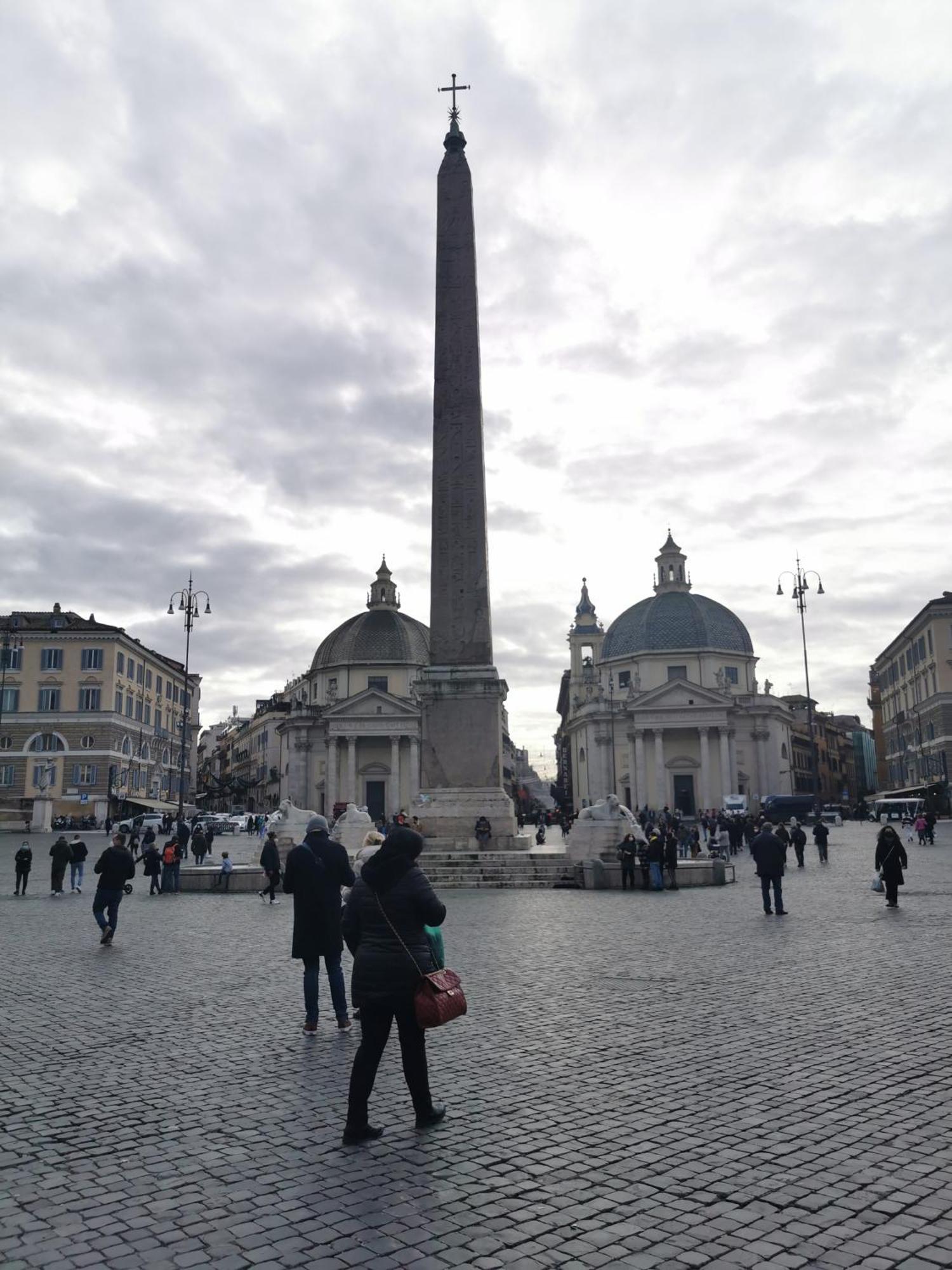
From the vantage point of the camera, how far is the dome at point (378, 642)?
73.2 m

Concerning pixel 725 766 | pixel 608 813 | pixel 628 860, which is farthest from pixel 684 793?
pixel 628 860

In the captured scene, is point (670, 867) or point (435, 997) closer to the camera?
point (435, 997)

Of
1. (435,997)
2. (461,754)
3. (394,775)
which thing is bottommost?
(435,997)

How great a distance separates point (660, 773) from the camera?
225 ft

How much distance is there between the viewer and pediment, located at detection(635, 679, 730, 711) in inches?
2665

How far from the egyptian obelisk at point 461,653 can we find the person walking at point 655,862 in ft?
11.7

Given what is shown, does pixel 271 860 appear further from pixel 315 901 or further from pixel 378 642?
pixel 378 642

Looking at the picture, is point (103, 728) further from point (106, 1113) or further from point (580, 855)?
point (106, 1113)

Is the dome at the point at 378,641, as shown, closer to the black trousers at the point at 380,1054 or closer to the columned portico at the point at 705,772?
the columned portico at the point at 705,772

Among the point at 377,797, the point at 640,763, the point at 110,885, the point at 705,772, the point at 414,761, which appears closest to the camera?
the point at 110,885

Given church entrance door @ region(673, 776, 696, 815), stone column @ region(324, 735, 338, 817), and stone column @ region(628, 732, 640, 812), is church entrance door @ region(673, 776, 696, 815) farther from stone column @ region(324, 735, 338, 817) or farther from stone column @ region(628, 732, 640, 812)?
stone column @ region(324, 735, 338, 817)

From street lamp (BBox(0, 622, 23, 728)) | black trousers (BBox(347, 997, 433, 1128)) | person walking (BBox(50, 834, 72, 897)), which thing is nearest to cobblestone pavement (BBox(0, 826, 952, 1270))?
black trousers (BBox(347, 997, 433, 1128))

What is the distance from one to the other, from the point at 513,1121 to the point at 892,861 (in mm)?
11473

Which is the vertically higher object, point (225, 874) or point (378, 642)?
point (378, 642)
